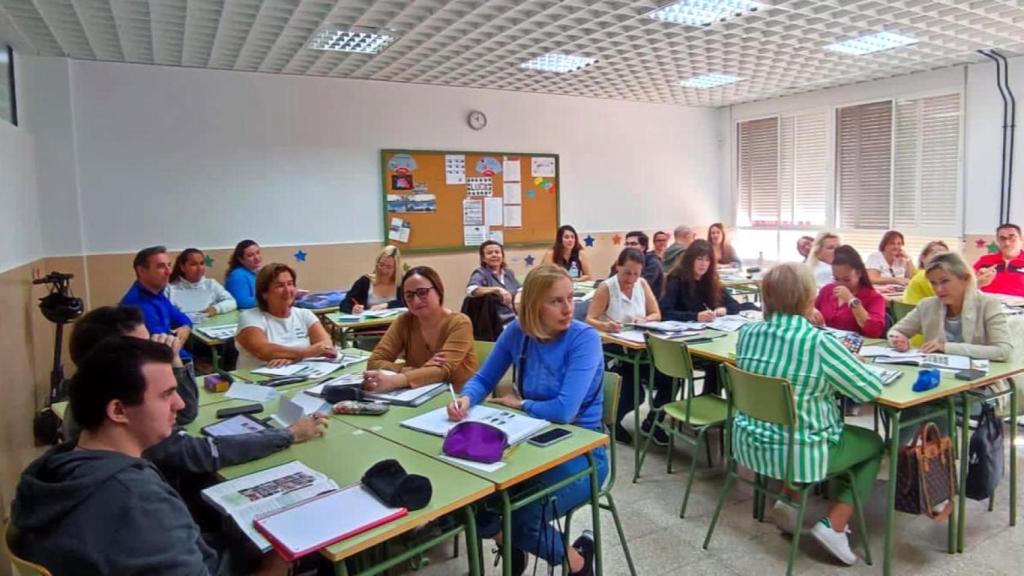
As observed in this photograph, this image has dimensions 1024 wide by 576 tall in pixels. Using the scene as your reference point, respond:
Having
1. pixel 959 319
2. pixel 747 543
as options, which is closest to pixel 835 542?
pixel 747 543

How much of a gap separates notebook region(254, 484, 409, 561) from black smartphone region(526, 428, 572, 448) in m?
0.58

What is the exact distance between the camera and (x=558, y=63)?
640cm

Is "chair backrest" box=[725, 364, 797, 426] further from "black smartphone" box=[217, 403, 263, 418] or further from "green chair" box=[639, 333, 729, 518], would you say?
"black smartphone" box=[217, 403, 263, 418]

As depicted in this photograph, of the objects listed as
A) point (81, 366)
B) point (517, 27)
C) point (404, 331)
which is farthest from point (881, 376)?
point (517, 27)

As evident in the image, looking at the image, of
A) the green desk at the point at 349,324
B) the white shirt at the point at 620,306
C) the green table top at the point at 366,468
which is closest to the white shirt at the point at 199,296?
the green desk at the point at 349,324

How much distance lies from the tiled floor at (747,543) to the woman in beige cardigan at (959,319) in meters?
0.78

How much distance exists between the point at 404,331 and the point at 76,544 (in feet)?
6.69

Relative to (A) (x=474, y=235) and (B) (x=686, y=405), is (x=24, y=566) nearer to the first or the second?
(B) (x=686, y=405)

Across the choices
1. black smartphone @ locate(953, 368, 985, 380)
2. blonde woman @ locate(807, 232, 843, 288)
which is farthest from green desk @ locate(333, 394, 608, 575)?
Answer: blonde woman @ locate(807, 232, 843, 288)

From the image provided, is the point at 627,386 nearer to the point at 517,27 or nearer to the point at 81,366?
the point at 517,27

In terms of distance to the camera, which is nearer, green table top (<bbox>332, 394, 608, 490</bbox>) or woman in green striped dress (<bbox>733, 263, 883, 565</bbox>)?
green table top (<bbox>332, 394, 608, 490</bbox>)

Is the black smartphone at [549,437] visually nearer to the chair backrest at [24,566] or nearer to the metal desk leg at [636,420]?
the chair backrest at [24,566]

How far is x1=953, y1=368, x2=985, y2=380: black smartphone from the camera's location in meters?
2.85

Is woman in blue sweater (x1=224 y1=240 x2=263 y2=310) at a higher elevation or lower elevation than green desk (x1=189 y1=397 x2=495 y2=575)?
higher
